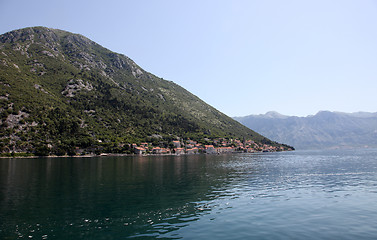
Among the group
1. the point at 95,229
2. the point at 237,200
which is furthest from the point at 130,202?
the point at 237,200

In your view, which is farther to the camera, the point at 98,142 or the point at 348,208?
the point at 98,142

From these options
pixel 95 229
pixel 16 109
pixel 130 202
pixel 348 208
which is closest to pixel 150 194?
pixel 130 202

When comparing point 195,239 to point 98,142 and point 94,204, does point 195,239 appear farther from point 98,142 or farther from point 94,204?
point 98,142

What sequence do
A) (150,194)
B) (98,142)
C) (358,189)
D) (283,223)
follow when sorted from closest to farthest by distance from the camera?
(283,223)
(150,194)
(358,189)
(98,142)

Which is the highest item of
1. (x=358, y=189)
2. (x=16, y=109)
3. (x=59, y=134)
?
(x=16, y=109)

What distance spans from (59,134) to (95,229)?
186789mm

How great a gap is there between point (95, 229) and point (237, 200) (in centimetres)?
2157

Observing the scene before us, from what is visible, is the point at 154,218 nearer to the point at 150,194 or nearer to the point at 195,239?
the point at 195,239

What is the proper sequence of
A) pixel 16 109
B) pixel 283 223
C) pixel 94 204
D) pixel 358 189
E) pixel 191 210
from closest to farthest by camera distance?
pixel 283 223
pixel 191 210
pixel 94 204
pixel 358 189
pixel 16 109

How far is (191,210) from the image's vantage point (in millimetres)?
30891

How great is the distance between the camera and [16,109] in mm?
178500

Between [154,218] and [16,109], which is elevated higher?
[16,109]

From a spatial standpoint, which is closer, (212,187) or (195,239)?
(195,239)

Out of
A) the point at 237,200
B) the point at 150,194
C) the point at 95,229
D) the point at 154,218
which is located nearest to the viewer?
the point at 95,229
